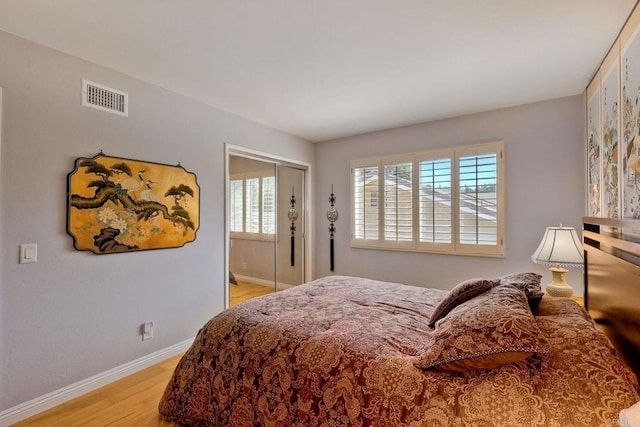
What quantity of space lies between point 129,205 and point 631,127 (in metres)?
3.39

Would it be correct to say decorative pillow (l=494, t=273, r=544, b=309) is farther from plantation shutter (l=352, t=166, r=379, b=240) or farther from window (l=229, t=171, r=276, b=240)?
window (l=229, t=171, r=276, b=240)

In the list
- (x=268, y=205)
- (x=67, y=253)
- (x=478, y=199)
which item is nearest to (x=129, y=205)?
(x=67, y=253)

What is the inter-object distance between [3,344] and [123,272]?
76cm

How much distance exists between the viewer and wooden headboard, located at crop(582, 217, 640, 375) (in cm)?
124

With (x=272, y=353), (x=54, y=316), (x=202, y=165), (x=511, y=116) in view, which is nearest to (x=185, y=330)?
(x=54, y=316)

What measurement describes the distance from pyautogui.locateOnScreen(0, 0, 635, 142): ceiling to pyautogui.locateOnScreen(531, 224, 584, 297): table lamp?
1.30 m

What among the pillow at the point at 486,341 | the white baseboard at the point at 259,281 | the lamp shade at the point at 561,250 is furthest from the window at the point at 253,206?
the lamp shade at the point at 561,250

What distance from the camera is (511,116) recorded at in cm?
315

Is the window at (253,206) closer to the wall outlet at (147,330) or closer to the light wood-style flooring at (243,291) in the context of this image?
the light wood-style flooring at (243,291)

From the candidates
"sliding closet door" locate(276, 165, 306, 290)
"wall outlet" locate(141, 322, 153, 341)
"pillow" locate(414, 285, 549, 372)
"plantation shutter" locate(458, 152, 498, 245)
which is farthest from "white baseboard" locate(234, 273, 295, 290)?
"pillow" locate(414, 285, 549, 372)

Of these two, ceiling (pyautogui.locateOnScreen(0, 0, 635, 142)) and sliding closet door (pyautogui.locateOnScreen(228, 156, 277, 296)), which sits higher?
ceiling (pyautogui.locateOnScreen(0, 0, 635, 142))

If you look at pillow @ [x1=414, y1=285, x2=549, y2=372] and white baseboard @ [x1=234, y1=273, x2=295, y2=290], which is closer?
pillow @ [x1=414, y1=285, x2=549, y2=372]

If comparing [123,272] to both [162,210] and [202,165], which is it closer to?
[162,210]

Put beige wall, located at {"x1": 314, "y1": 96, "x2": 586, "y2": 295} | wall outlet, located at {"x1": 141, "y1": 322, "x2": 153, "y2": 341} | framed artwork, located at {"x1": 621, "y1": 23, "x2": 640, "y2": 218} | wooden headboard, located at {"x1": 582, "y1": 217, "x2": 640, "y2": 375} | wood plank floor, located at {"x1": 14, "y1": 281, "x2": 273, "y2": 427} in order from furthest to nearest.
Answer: beige wall, located at {"x1": 314, "y1": 96, "x2": 586, "y2": 295}
wall outlet, located at {"x1": 141, "y1": 322, "x2": 153, "y2": 341}
wood plank floor, located at {"x1": 14, "y1": 281, "x2": 273, "y2": 427}
framed artwork, located at {"x1": 621, "y1": 23, "x2": 640, "y2": 218}
wooden headboard, located at {"x1": 582, "y1": 217, "x2": 640, "y2": 375}
